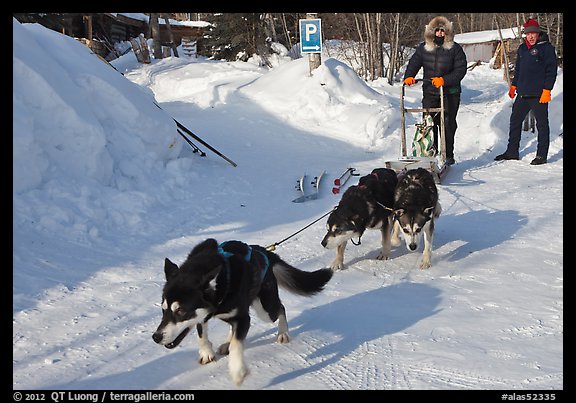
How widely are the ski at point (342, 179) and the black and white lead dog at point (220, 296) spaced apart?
4063 mm

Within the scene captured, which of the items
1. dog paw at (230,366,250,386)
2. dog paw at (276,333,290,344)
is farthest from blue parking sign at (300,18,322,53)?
dog paw at (230,366,250,386)

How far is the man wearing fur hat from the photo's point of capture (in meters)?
8.63

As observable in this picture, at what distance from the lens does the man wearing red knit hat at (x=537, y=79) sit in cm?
846

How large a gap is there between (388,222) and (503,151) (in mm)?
5745

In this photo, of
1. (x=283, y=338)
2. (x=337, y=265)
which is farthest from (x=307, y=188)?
(x=283, y=338)

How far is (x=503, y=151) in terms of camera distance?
9875mm

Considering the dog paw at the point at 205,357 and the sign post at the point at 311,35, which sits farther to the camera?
the sign post at the point at 311,35

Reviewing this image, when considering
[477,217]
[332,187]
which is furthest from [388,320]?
[332,187]

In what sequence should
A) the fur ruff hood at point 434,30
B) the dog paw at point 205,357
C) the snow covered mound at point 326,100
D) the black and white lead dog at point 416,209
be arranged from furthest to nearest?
the snow covered mound at point 326,100, the fur ruff hood at point 434,30, the black and white lead dog at point 416,209, the dog paw at point 205,357

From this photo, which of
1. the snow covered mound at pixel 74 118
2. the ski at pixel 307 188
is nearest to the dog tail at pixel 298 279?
the snow covered mound at pixel 74 118

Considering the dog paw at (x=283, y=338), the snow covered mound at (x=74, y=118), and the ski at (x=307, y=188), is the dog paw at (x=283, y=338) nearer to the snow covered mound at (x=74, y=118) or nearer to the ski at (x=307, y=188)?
the snow covered mound at (x=74, y=118)

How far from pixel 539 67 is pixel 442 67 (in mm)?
1506

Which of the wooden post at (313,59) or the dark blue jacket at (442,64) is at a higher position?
the wooden post at (313,59)

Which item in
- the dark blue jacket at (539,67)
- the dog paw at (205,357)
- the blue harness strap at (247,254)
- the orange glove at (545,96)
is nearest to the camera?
the blue harness strap at (247,254)
